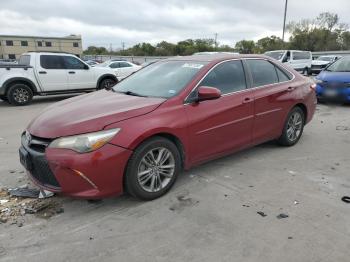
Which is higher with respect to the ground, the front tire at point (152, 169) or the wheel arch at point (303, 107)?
the wheel arch at point (303, 107)

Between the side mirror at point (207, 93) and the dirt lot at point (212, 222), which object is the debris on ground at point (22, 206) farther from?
the side mirror at point (207, 93)

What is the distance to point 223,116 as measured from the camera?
180 inches

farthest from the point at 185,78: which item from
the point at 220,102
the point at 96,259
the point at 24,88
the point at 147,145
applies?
the point at 24,88

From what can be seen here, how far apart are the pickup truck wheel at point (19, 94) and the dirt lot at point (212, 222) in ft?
23.2

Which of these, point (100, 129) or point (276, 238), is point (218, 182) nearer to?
point (276, 238)

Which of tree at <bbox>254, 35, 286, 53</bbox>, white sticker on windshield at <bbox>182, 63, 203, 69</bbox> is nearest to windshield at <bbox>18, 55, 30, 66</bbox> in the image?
white sticker on windshield at <bbox>182, 63, 203, 69</bbox>

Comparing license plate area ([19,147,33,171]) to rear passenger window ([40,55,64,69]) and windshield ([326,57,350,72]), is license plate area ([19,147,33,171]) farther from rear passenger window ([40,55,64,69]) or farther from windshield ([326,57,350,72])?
windshield ([326,57,350,72])

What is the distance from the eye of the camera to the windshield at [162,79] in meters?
4.44

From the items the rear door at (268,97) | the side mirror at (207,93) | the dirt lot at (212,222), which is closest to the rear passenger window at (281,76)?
the rear door at (268,97)

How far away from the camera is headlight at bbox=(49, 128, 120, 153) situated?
11.4 feet

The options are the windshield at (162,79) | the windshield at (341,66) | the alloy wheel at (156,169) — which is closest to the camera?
the alloy wheel at (156,169)

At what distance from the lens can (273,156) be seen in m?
5.52

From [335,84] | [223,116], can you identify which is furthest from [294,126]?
[335,84]

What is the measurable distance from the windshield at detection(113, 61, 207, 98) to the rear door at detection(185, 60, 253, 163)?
0.24 meters
